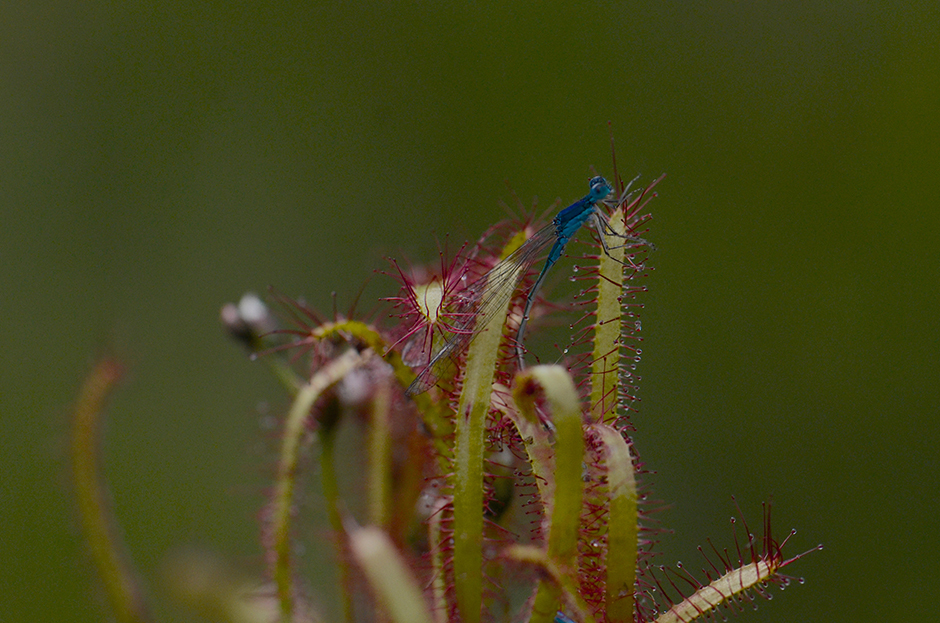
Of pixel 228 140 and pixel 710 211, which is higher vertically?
pixel 228 140

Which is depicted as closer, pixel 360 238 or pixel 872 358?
pixel 872 358

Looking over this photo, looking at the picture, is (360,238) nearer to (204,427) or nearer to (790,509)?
(204,427)

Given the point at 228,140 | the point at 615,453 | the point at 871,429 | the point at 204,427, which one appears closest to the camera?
the point at 615,453

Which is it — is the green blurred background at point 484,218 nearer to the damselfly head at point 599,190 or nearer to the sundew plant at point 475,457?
the sundew plant at point 475,457

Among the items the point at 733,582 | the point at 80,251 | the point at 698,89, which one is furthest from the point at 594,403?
the point at 80,251

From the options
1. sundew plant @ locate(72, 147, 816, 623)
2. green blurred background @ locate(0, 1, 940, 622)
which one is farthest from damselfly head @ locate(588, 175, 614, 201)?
green blurred background @ locate(0, 1, 940, 622)

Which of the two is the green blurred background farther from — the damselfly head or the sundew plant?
the damselfly head

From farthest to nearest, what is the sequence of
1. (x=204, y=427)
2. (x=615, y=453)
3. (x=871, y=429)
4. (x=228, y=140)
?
(x=228, y=140) < (x=204, y=427) < (x=871, y=429) < (x=615, y=453)
